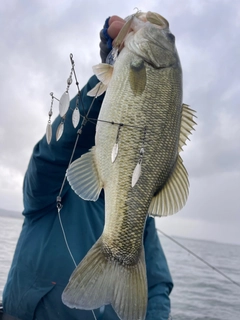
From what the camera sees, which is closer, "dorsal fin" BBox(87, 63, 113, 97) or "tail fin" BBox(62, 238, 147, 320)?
"tail fin" BBox(62, 238, 147, 320)

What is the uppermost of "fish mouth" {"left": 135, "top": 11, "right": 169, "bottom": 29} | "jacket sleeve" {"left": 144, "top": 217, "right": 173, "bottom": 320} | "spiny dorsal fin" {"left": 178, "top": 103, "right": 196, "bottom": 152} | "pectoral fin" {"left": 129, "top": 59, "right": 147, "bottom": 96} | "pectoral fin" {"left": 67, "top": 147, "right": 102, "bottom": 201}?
"fish mouth" {"left": 135, "top": 11, "right": 169, "bottom": 29}

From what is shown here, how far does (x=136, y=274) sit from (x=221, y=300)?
14.3m

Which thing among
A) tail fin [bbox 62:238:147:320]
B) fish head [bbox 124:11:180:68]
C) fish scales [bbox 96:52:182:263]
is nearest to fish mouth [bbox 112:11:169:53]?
fish head [bbox 124:11:180:68]

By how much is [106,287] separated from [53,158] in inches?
41.4

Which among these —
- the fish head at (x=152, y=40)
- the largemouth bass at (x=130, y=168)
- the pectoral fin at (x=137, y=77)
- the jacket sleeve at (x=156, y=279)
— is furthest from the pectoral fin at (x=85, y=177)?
→ the jacket sleeve at (x=156, y=279)

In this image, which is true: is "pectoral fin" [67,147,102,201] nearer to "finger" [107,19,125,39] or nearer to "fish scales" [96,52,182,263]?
"fish scales" [96,52,182,263]

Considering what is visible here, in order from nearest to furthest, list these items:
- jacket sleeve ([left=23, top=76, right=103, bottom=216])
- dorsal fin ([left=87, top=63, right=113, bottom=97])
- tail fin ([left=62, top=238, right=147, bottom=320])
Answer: tail fin ([left=62, top=238, right=147, bottom=320]) < dorsal fin ([left=87, top=63, right=113, bottom=97]) < jacket sleeve ([left=23, top=76, right=103, bottom=216])

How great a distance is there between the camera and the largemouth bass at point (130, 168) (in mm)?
1827

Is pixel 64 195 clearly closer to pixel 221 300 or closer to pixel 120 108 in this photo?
pixel 120 108

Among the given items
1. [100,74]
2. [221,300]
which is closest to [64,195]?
[100,74]

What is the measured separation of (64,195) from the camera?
2959 millimetres

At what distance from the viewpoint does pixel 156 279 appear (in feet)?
10.1

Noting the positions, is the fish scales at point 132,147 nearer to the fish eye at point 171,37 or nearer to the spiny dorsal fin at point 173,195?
the spiny dorsal fin at point 173,195

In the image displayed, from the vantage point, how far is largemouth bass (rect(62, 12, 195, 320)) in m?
1.83
